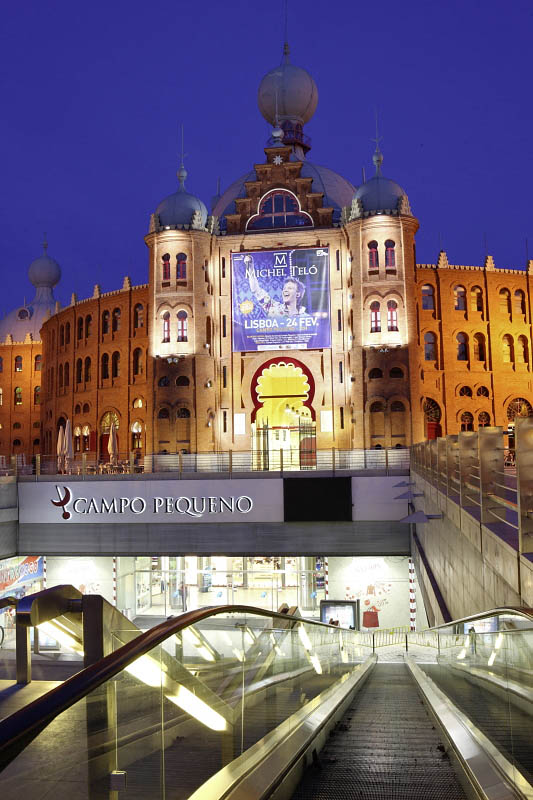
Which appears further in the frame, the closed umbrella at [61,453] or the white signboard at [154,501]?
the closed umbrella at [61,453]

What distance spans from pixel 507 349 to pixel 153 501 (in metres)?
24.8

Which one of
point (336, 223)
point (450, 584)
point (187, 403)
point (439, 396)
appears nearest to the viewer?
point (450, 584)

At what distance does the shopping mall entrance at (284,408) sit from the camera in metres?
36.4

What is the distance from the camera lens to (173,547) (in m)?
26.9

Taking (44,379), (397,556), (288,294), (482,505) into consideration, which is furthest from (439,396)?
(482,505)

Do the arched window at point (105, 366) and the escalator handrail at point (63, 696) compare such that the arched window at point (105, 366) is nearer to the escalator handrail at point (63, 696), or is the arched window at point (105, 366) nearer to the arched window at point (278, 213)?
the arched window at point (278, 213)

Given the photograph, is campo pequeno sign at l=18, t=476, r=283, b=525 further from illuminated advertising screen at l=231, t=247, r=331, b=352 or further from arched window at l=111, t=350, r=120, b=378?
arched window at l=111, t=350, r=120, b=378

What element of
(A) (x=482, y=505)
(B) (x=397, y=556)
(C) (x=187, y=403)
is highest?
(C) (x=187, y=403)

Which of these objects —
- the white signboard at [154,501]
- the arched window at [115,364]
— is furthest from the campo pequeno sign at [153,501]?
the arched window at [115,364]

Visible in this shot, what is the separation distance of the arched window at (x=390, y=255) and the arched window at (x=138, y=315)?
54.7ft

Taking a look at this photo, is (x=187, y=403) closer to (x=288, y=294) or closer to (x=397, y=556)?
(x=288, y=294)

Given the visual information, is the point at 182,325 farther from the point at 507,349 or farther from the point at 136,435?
the point at 507,349

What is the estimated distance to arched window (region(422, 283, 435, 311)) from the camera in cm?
4225

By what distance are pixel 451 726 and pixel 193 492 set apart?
22.5 metres
